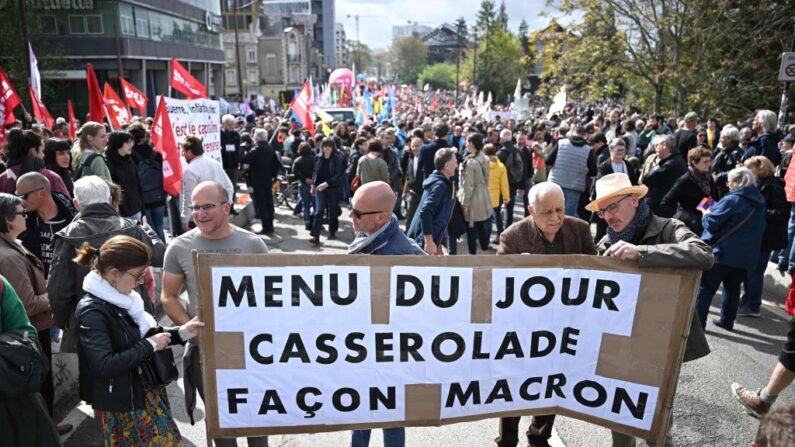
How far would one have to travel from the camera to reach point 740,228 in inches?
220

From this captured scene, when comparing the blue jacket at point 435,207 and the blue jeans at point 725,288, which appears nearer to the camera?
the blue jeans at point 725,288

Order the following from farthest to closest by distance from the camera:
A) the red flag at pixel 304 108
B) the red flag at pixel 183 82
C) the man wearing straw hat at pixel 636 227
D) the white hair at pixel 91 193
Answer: the red flag at pixel 304 108 < the red flag at pixel 183 82 < the white hair at pixel 91 193 < the man wearing straw hat at pixel 636 227

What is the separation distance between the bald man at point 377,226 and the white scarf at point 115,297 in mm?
1185

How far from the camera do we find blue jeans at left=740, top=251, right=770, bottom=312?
6.36 meters

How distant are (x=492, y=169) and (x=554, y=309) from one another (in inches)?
240

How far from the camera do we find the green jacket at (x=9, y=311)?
2.67 m

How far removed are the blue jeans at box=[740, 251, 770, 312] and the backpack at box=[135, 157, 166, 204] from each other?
7.35 metres

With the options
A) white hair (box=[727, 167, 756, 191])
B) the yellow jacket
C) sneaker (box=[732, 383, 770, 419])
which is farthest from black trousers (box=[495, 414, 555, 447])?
the yellow jacket

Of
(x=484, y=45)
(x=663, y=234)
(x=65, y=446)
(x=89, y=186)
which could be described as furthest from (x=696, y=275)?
(x=484, y=45)

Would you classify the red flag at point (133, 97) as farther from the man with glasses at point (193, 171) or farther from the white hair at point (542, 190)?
the white hair at point (542, 190)

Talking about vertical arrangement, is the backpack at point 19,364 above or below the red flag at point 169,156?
below

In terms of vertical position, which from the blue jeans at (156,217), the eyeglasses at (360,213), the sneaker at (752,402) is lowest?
the sneaker at (752,402)

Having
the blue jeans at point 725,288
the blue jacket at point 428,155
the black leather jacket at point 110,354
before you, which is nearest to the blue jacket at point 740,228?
the blue jeans at point 725,288

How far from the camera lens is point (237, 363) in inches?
116
